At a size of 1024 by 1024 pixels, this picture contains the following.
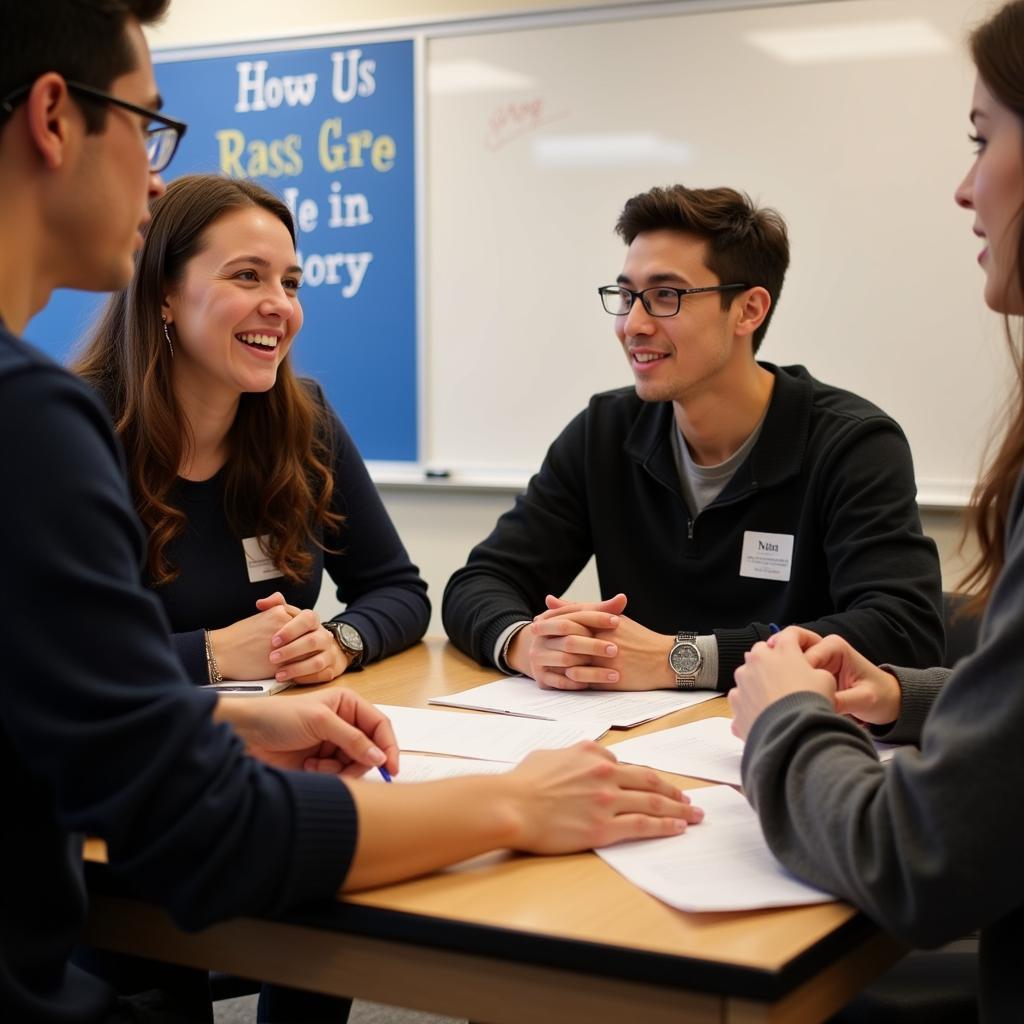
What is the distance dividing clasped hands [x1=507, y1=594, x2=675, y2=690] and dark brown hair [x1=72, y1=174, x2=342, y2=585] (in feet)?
1.88

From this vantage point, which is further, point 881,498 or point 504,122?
point 504,122

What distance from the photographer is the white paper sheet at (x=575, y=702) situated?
5.64 feet

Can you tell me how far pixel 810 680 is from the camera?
127 centimetres

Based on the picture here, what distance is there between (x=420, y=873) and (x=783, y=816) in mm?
342

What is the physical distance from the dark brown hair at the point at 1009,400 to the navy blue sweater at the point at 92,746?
0.71 m

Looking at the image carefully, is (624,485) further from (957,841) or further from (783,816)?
(957,841)

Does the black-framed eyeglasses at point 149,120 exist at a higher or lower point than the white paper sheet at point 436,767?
higher

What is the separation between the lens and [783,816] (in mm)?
1136

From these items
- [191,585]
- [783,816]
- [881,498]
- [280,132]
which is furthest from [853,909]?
[280,132]

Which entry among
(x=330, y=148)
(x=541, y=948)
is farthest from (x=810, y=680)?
(x=330, y=148)

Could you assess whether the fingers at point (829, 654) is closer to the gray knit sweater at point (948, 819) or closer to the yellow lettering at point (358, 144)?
the gray knit sweater at point (948, 819)

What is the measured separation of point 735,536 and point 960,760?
1331 millimetres

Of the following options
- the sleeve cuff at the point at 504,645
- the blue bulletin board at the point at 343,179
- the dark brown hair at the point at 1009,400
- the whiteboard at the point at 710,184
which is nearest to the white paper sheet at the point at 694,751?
the dark brown hair at the point at 1009,400

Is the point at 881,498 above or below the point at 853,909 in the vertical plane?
above
